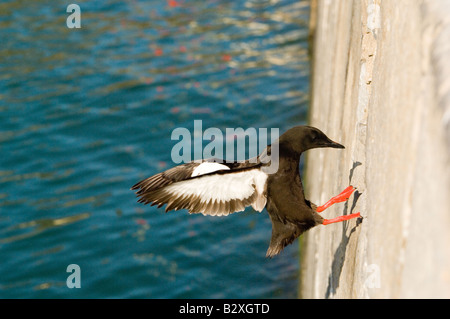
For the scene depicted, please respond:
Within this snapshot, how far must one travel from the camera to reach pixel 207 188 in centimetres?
391

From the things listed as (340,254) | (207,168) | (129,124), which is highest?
(129,124)

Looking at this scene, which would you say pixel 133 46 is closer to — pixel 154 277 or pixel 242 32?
pixel 242 32

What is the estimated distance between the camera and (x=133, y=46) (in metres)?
13.7

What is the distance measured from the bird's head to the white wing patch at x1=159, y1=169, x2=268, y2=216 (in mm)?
263

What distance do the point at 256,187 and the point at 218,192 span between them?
0.75 ft

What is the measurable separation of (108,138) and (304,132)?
25.9 feet

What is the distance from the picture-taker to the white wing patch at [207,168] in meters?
3.71

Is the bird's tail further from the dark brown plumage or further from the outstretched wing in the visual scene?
the outstretched wing
